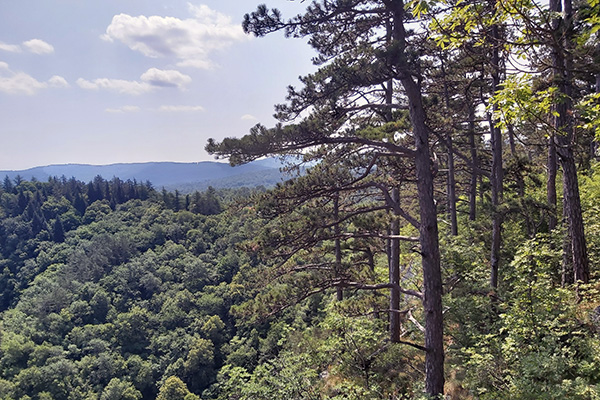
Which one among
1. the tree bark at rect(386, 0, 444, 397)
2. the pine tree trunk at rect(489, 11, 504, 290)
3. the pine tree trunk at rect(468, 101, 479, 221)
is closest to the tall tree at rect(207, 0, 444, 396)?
the tree bark at rect(386, 0, 444, 397)

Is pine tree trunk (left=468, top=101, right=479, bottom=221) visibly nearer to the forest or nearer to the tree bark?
the forest

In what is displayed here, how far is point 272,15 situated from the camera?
496 centimetres

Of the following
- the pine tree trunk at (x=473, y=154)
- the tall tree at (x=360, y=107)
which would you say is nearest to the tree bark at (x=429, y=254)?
the tall tree at (x=360, y=107)

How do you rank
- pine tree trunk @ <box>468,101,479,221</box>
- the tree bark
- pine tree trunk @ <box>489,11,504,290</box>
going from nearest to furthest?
1. the tree bark
2. pine tree trunk @ <box>489,11,504,290</box>
3. pine tree trunk @ <box>468,101,479,221</box>

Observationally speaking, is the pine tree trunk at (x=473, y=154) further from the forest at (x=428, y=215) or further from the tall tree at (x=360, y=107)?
the tall tree at (x=360, y=107)

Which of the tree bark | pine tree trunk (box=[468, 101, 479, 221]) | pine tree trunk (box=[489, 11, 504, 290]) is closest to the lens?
the tree bark

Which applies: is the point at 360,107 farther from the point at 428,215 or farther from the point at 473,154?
the point at 473,154

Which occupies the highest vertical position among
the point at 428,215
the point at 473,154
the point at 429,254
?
the point at 473,154

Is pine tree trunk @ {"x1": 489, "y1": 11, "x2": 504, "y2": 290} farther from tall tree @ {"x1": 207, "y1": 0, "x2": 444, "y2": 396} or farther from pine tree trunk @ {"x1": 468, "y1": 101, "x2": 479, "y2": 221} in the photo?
tall tree @ {"x1": 207, "y1": 0, "x2": 444, "y2": 396}

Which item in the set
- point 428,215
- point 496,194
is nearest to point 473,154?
point 496,194

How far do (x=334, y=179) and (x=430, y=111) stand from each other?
9.70ft

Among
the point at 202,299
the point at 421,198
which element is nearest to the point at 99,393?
the point at 202,299

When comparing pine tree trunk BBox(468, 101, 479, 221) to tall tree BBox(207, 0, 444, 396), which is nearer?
tall tree BBox(207, 0, 444, 396)

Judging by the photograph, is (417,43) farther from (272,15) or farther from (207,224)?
(207,224)
